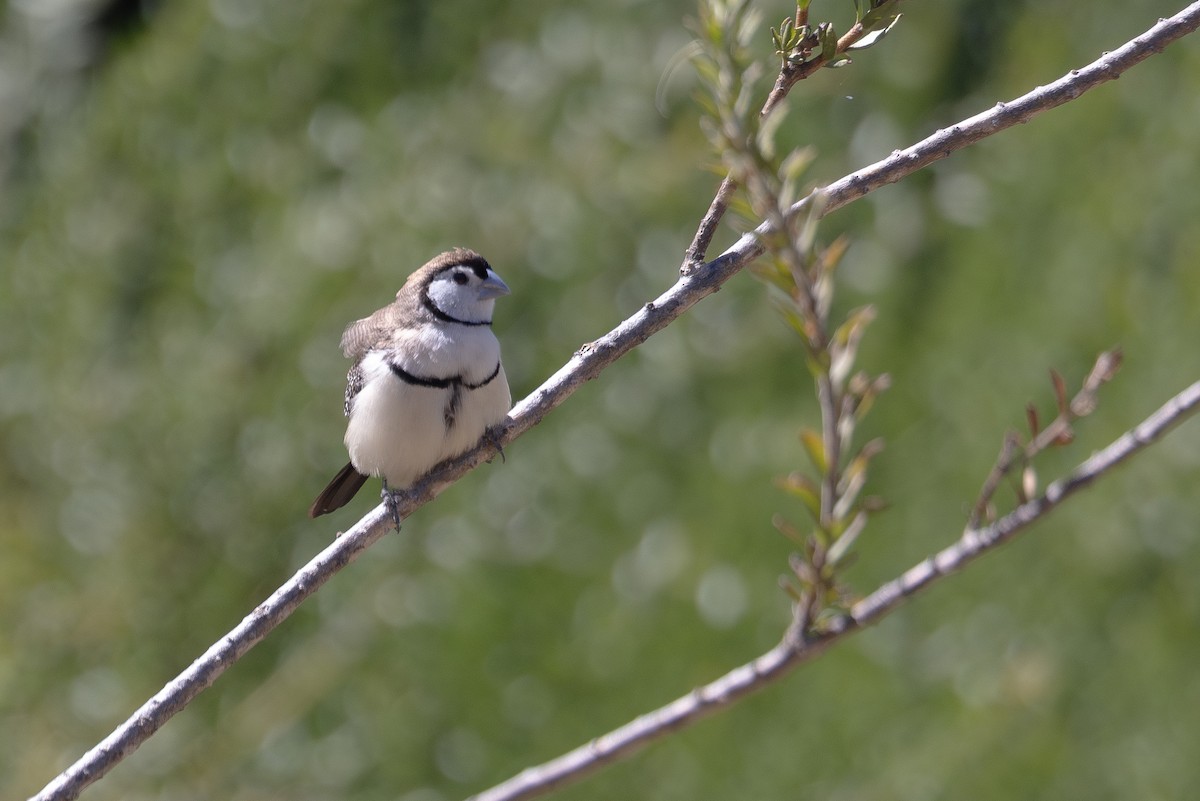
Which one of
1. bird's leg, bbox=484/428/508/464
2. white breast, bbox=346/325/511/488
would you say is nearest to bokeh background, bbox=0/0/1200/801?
white breast, bbox=346/325/511/488

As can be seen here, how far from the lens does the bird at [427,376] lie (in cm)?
356

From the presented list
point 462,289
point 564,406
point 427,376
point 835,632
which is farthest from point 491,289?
point 835,632

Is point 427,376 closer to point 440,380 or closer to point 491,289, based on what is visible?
point 440,380

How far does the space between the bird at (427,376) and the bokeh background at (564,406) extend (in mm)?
1530

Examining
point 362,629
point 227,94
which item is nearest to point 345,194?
point 227,94

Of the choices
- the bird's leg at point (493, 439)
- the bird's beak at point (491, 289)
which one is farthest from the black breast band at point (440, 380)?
the bird's beak at point (491, 289)

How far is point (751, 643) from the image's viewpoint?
17.5 ft

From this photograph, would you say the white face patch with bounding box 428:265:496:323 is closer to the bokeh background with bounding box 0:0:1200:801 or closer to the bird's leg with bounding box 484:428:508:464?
the bird's leg with bounding box 484:428:508:464

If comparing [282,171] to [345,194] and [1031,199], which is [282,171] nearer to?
[345,194]

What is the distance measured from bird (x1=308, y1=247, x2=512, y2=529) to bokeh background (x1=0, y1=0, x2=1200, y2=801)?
153cm

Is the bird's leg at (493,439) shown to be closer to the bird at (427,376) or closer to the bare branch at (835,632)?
the bird at (427,376)

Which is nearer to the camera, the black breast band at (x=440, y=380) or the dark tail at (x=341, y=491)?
the black breast band at (x=440, y=380)

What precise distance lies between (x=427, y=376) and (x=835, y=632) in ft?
7.41

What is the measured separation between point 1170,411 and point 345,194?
502 centimetres
